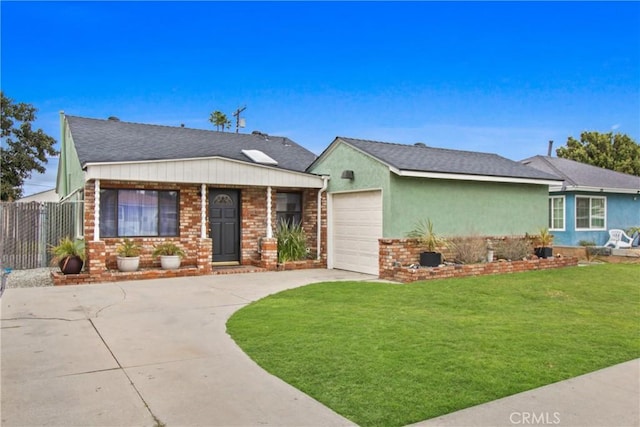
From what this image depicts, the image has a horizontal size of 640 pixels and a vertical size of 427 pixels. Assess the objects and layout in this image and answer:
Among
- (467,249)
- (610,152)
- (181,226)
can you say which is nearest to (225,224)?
(181,226)

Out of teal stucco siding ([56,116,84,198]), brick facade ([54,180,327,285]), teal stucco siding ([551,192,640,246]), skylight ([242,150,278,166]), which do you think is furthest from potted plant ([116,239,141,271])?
teal stucco siding ([551,192,640,246])

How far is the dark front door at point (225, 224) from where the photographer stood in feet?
44.4

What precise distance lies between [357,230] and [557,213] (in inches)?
387

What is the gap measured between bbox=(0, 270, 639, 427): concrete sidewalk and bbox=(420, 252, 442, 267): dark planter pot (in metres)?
6.02

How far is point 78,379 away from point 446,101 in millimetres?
18953

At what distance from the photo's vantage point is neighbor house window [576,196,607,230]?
1834cm

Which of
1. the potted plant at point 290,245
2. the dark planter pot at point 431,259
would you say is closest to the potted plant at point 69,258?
the potted plant at point 290,245

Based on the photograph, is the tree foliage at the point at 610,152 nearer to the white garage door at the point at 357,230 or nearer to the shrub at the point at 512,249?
the shrub at the point at 512,249

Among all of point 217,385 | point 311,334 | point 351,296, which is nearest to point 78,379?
point 217,385

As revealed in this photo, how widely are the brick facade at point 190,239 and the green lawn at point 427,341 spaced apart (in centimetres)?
411

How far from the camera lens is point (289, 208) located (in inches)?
587

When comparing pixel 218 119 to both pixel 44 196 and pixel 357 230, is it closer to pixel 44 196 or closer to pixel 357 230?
pixel 44 196

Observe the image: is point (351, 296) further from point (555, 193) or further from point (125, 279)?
point (555, 193)

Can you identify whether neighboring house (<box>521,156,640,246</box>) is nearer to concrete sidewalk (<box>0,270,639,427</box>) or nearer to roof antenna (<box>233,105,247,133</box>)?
roof antenna (<box>233,105,247,133</box>)
